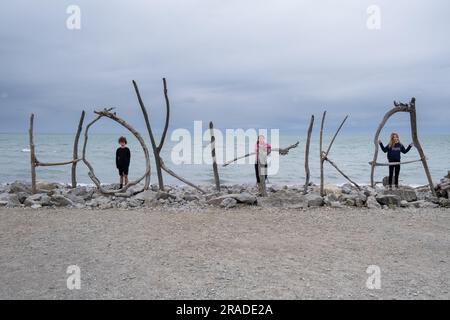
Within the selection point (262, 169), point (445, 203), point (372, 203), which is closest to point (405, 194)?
point (445, 203)

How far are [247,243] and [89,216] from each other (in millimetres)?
3897

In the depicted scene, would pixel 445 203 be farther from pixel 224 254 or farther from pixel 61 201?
pixel 61 201

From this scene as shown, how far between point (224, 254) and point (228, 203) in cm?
383

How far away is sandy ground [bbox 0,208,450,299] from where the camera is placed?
4500 mm

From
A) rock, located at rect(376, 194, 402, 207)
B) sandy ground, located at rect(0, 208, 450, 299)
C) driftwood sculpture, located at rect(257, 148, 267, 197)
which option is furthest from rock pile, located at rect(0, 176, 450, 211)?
sandy ground, located at rect(0, 208, 450, 299)

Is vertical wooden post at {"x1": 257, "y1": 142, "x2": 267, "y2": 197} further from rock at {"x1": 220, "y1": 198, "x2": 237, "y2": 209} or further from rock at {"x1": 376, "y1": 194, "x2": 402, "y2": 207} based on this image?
rock at {"x1": 376, "y1": 194, "x2": 402, "y2": 207}

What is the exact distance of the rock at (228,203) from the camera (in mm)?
9591

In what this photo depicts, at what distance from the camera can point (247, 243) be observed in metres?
6.44

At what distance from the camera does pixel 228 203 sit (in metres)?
9.62

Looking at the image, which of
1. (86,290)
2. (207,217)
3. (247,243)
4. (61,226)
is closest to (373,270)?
(247,243)

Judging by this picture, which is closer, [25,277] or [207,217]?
[25,277]

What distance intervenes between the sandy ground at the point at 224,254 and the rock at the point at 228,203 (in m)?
0.57

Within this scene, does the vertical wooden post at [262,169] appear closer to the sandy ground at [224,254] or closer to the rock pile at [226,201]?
the rock pile at [226,201]

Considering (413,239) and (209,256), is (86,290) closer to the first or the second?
(209,256)
